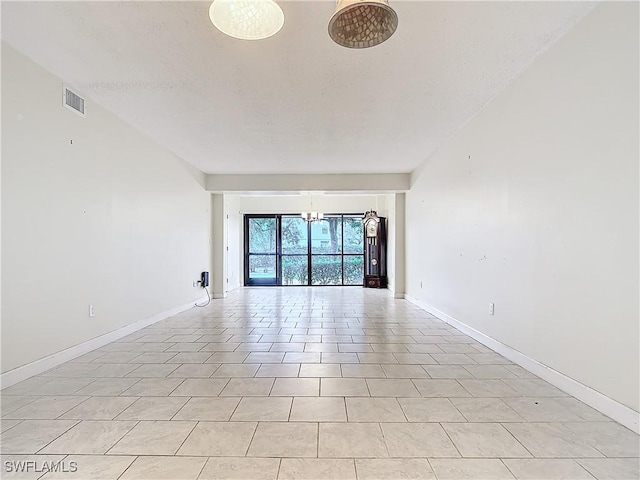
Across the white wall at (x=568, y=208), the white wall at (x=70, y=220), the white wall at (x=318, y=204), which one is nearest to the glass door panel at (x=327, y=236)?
the white wall at (x=318, y=204)

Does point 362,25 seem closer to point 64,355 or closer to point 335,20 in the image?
point 335,20

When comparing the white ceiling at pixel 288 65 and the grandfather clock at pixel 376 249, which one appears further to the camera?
the grandfather clock at pixel 376 249

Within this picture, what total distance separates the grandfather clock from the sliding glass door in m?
0.76

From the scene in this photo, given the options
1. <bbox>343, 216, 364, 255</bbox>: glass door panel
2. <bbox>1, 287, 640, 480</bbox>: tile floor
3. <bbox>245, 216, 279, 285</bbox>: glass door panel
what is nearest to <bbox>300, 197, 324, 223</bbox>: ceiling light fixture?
<bbox>343, 216, 364, 255</bbox>: glass door panel

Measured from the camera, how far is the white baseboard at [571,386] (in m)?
1.84

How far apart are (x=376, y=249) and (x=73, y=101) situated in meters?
7.15

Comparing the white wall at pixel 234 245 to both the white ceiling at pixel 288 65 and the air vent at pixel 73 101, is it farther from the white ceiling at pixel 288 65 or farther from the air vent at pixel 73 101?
the air vent at pixel 73 101

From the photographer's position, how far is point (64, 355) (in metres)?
2.90

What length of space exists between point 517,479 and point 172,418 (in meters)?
1.87

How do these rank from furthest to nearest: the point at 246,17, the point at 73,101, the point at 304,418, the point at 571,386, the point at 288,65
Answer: the point at 73,101, the point at 288,65, the point at 571,386, the point at 304,418, the point at 246,17

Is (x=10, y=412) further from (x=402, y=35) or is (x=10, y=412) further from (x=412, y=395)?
(x=402, y=35)

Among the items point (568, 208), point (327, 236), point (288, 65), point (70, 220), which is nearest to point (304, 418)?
point (568, 208)

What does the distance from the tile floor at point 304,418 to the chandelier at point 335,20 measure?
2.00 meters

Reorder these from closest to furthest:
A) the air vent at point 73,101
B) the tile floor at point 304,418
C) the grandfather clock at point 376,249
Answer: the tile floor at point 304,418 → the air vent at point 73,101 → the grandfather clock at point 376,249
